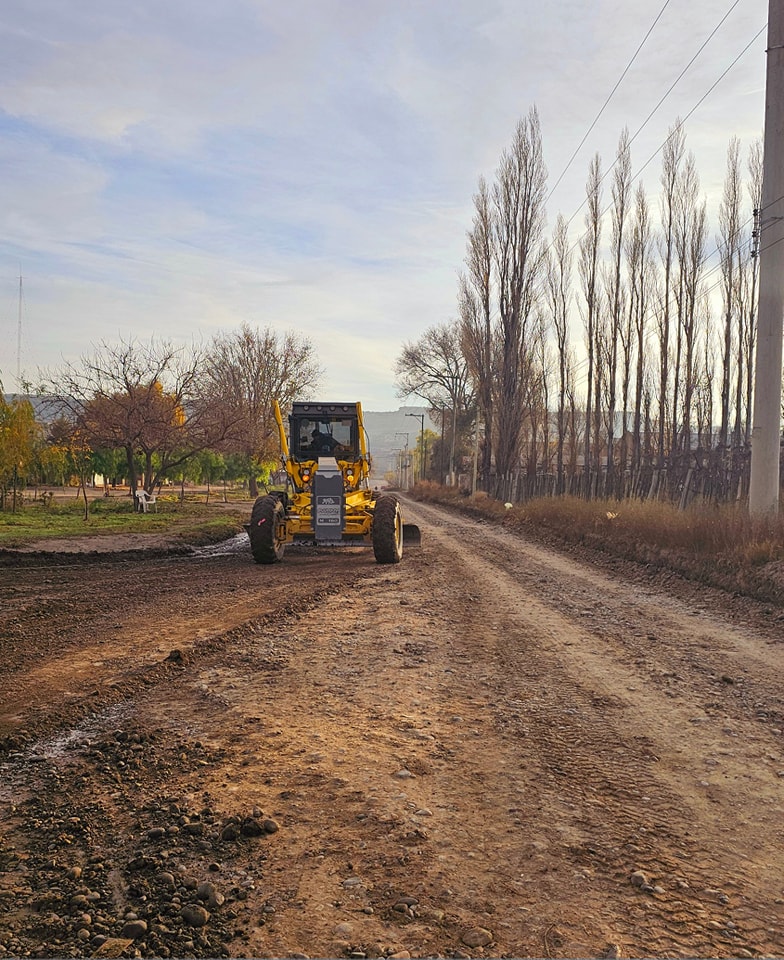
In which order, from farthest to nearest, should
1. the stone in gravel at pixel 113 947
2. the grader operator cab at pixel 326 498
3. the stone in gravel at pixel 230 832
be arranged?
the grader operator cab at pixel 326 498 < the stone in gravel at pixel 230 832 < the stone in gravel at pixel 113 947

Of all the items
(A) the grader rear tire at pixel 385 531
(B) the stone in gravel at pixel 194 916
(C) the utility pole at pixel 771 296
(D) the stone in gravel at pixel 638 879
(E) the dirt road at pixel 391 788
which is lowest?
(E) the dirt road at pixel 391 788

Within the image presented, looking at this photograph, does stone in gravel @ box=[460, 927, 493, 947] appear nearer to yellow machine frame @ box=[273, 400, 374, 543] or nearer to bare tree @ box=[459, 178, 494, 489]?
yellow machine frame @ box=[273, 400, 374, 543]

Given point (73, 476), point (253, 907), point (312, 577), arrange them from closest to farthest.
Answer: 1. point (253, 907)
2. point (312, 577)
3. point (73, 476)

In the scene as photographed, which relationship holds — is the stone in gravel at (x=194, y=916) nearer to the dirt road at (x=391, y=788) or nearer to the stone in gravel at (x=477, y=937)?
the dirt road at (x=391, y=788)

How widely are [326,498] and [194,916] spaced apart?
1222cm

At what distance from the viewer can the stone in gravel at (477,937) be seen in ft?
9.87

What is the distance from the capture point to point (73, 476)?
53906mm

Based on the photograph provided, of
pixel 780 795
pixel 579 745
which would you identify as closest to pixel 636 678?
pixel 579 745

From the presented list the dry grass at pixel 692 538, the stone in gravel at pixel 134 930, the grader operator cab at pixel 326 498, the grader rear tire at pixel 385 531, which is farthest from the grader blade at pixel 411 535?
the stone in gravel at pixel 134 930

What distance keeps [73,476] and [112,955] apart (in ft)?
180

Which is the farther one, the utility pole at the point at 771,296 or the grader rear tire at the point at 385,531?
the grader rear tire at the point at 385,531

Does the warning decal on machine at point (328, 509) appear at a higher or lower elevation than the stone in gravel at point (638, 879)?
higher

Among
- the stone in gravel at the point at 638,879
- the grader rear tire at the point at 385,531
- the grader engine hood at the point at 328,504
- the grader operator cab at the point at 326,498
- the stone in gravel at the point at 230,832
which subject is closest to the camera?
the stone in gravel at the point at 638,879

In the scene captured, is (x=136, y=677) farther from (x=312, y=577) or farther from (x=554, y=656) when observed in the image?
(x=312, y=577)
